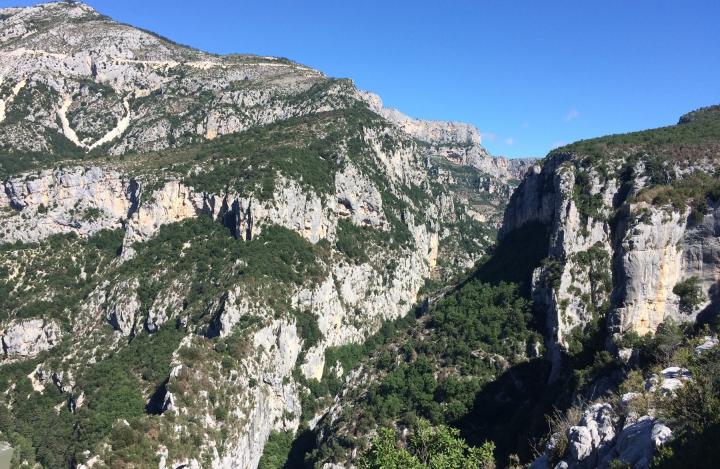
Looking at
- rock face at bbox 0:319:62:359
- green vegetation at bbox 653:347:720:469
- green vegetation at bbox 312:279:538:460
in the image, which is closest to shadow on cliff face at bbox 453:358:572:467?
green vegetation at bbox 312:279:538:460

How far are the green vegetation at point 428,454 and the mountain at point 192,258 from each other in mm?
38219

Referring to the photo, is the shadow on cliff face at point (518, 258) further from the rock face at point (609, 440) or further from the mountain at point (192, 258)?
the rock face at point (609, 440)

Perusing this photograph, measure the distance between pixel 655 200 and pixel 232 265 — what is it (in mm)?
75068

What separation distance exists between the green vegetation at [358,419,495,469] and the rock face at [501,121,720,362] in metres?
18.8

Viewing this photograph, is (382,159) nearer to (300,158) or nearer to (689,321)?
(300,158)

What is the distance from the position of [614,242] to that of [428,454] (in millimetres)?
39274

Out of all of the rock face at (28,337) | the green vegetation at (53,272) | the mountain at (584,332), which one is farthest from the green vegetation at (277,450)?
the green vegetation at (53,272)

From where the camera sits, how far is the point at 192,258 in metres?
102

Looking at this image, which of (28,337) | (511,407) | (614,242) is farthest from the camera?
(28,337)

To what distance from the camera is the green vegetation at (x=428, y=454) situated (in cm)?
3086

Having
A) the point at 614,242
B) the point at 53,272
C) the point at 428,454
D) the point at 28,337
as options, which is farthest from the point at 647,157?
the point at 53,272

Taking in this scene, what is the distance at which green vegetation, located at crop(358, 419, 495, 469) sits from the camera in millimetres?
30859

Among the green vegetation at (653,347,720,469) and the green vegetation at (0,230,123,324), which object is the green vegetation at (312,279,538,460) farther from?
the green vegetation at (0,230,123,324)

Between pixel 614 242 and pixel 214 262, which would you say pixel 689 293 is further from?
pixel 214 262
